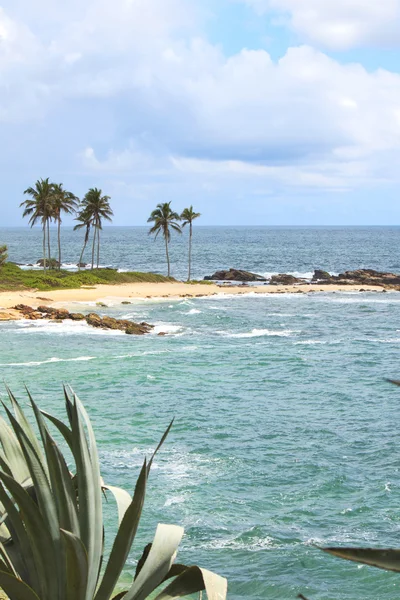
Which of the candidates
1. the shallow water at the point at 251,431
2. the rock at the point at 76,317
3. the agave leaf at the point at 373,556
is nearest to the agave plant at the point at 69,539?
the agave leaf at the point at 373,556

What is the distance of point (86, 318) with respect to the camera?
44.3 metres

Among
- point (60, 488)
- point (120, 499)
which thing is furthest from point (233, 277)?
point (60, 488)

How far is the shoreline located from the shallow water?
11.2 m

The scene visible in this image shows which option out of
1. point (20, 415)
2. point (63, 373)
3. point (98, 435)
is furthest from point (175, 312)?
point (20, 415)

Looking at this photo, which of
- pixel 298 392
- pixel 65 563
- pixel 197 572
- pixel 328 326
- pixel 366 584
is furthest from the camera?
pixel 328 326

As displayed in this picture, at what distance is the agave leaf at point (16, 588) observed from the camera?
4344mm

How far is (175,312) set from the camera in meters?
51.3

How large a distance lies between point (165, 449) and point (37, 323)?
25.4 metres

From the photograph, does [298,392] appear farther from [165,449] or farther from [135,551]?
[135,551]

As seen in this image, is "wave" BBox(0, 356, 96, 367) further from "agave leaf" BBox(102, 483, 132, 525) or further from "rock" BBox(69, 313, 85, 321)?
"agave leaf" BBox(102, 483, 132, 525)

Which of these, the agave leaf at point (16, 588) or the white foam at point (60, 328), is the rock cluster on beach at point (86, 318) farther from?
the agave leaf at point (16, 588)

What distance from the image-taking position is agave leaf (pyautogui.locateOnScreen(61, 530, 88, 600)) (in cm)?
429

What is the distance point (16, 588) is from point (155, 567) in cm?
107

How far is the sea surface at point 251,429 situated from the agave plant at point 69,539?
2081 millimetres
